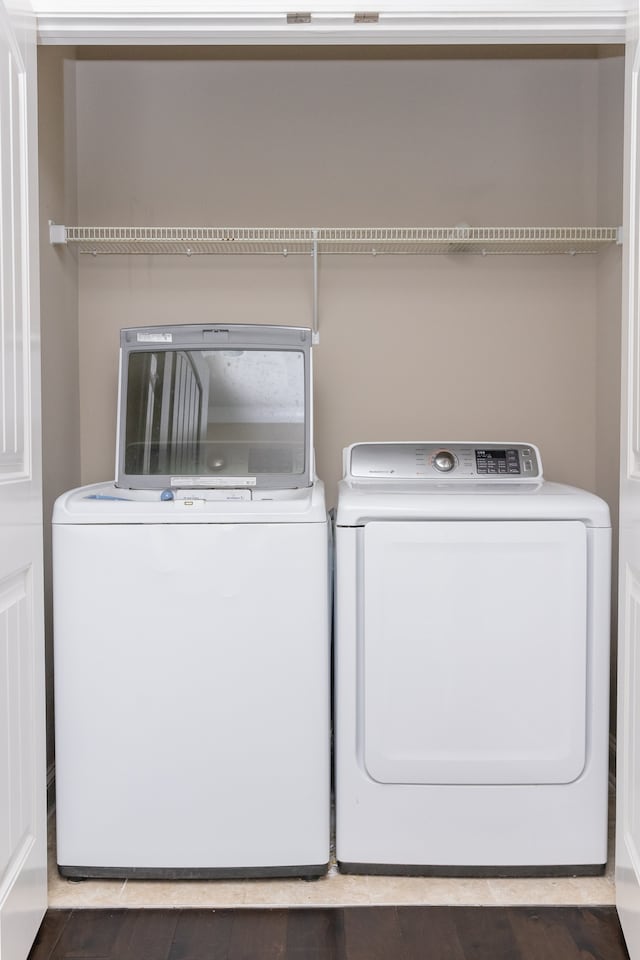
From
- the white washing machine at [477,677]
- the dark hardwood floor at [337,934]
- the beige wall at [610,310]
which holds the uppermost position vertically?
the beige wall at [610,310]

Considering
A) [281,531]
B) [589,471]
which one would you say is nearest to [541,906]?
[281,531]

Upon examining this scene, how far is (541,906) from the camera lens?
1857 mm

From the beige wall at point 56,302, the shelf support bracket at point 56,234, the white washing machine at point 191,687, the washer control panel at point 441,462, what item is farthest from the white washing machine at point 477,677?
the shelf support bracket at point 56,234

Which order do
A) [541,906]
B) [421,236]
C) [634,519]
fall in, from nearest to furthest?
[634,519], [541,906], [421,236]

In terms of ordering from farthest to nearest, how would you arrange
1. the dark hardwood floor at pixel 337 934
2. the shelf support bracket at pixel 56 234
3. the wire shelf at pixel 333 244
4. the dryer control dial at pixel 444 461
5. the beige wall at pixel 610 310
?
the wire shelf at pixel 333 244 < the beige wall at pixel 610 310 < the shelf support bracket at pixel 56 234 < the dryer control dial at pixel 444 461 < the dark hardwood floor at pixel 337 934

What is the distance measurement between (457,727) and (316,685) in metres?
0.36

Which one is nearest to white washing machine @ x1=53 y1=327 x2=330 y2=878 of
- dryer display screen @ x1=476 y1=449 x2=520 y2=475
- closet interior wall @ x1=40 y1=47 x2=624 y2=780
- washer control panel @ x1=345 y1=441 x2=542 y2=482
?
washer control panel @ x1=345 y1=441 x2=542 y2=482

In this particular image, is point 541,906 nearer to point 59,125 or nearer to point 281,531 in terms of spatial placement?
point 281,531

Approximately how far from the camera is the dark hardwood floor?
5.55 feet

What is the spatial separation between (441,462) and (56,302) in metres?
1.24

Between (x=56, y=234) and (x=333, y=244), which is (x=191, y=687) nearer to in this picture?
(x=56, y=234)

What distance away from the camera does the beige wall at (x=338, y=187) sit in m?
2.63

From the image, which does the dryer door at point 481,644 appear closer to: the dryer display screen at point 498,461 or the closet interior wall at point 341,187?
the dryer display screen at point 498,461

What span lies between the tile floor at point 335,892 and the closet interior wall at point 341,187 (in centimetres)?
124
